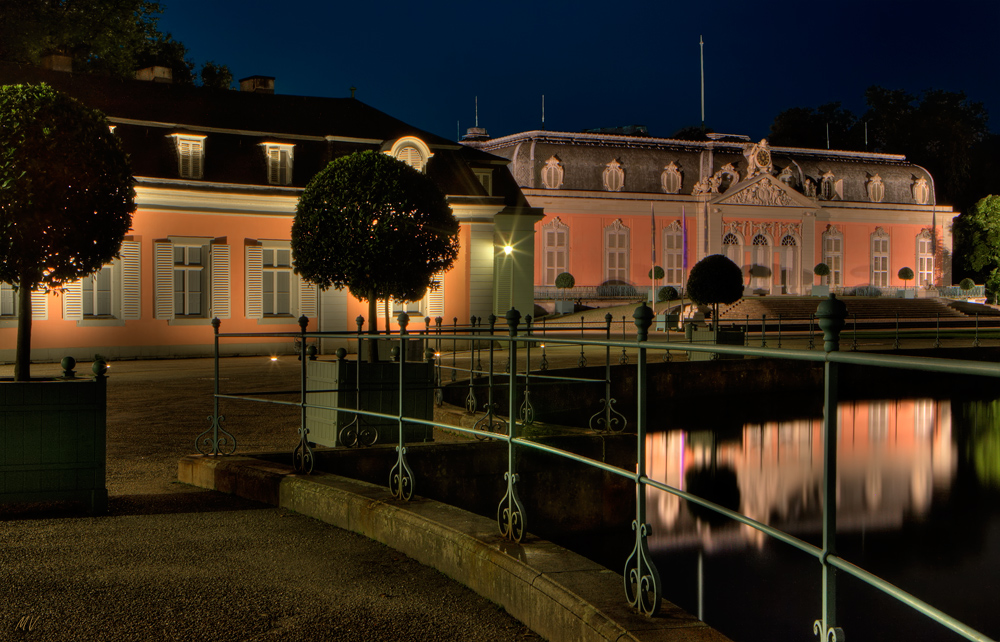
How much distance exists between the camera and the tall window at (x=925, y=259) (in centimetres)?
4538

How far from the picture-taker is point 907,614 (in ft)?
29.5

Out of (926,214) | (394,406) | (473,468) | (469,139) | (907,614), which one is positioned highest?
(469,139)

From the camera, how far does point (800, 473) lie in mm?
14672

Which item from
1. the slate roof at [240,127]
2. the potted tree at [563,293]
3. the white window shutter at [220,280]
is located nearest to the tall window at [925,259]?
the potted tree at [563,293]

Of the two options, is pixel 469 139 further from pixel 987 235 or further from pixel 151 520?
pixel 151 520

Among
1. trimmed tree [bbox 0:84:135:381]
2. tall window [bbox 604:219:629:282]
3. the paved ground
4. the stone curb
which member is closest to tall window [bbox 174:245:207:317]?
trimmed tree [bbox 0:84:135:381]

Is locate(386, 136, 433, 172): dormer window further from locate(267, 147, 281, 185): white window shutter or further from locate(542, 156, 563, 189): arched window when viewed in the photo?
locate(542, 156, 563, 189): arched window

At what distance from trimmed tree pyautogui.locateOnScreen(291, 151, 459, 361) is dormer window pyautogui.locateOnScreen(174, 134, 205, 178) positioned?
6.70 meters

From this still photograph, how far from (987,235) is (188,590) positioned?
49685mm

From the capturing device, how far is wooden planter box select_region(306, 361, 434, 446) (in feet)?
25.4

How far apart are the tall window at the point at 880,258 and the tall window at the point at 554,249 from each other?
50.5 feet

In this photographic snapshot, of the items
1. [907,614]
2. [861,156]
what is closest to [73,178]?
[907,614]

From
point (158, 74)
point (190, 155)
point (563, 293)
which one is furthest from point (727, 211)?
point (190, 155)

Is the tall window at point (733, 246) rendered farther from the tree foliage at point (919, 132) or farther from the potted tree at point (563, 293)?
the tree foliage at point (919, 132)
